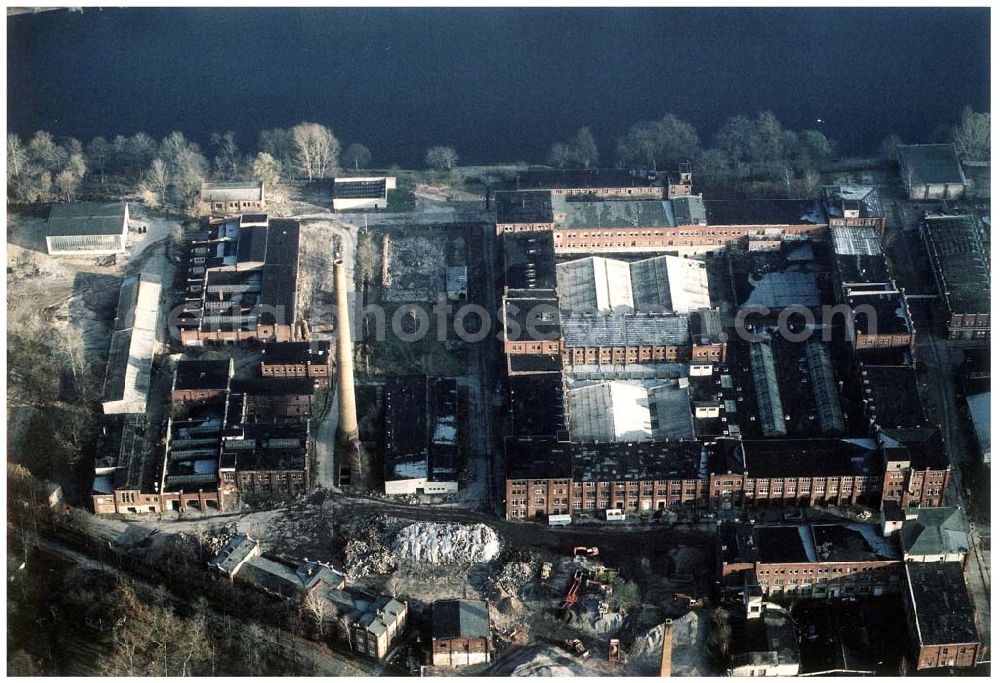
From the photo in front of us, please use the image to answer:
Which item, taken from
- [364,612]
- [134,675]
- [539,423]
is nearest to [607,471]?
[539,423]

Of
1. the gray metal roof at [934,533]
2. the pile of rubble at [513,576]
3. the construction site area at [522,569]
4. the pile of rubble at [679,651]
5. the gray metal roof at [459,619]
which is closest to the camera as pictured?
the gray metal roof at [459,619]

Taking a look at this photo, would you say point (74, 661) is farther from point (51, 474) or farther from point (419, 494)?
point (419, 494)

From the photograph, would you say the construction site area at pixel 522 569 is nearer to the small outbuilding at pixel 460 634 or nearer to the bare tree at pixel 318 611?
the small outbuilding at pixel 460 634

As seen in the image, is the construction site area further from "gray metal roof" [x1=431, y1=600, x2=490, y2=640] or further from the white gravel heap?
"gray metal roof" [x1=431, y1=600, x2=490, y2=640]

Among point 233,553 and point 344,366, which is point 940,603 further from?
point 233,553

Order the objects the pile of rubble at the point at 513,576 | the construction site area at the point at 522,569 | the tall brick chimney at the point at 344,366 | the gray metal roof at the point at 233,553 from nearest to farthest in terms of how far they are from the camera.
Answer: the construction site area at the point at 522,569
the pile of rubble at the point at 513,576
the gray metal roof at the point at 233,553
the tall brick chimney at the point at 344,366

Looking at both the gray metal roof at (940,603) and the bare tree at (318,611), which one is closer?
the gray metal roof at (940,603)

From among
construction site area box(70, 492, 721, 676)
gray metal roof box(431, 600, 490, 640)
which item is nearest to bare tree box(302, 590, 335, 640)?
construction site area box(70, 492, 721, 676)

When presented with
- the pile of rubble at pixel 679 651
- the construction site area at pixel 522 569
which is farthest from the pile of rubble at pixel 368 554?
the pile of rubble at pixel 679 651
